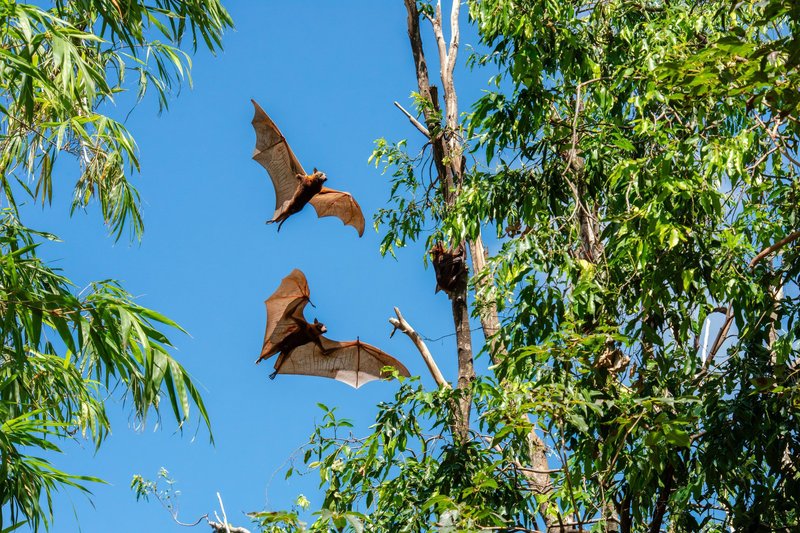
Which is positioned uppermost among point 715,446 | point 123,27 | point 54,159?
point 123,27

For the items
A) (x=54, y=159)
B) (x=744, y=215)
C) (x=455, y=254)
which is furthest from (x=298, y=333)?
(x=744, y=215)

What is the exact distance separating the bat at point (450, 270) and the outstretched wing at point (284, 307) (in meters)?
3.52

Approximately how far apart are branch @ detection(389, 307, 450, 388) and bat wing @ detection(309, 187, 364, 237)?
4446 mm

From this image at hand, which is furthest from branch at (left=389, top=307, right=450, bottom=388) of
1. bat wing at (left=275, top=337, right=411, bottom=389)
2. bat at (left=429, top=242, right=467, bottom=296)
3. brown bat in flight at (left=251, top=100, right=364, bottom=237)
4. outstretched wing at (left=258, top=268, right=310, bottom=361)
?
brown bat in flight at (left=251, top=100, right=364, bottom=237)

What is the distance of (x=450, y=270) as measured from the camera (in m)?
8.27

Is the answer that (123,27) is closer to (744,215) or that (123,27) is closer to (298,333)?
→ (744,215)

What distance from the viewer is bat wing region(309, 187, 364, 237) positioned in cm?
1240

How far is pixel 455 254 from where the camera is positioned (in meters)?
8.30

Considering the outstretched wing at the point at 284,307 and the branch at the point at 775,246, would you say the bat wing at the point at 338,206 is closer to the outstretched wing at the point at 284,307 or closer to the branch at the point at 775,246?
the outstretched wing at the point at 284,307

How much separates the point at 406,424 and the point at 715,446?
5.82 feet

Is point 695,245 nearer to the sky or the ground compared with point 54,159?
nearer to the ground

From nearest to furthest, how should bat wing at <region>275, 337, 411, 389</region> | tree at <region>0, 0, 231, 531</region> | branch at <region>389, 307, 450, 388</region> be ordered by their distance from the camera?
tree at <region>0, 0, 231, 531</region> → branch at <region>389, 307, 450, 388</region> → bat wing at <region>275, 337, 411, 389</region>

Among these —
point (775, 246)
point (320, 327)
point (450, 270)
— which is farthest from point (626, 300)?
point (320, 327)

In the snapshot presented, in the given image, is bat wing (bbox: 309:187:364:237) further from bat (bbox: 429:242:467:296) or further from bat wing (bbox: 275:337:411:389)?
bat (bbox: 429:242:467:296)
